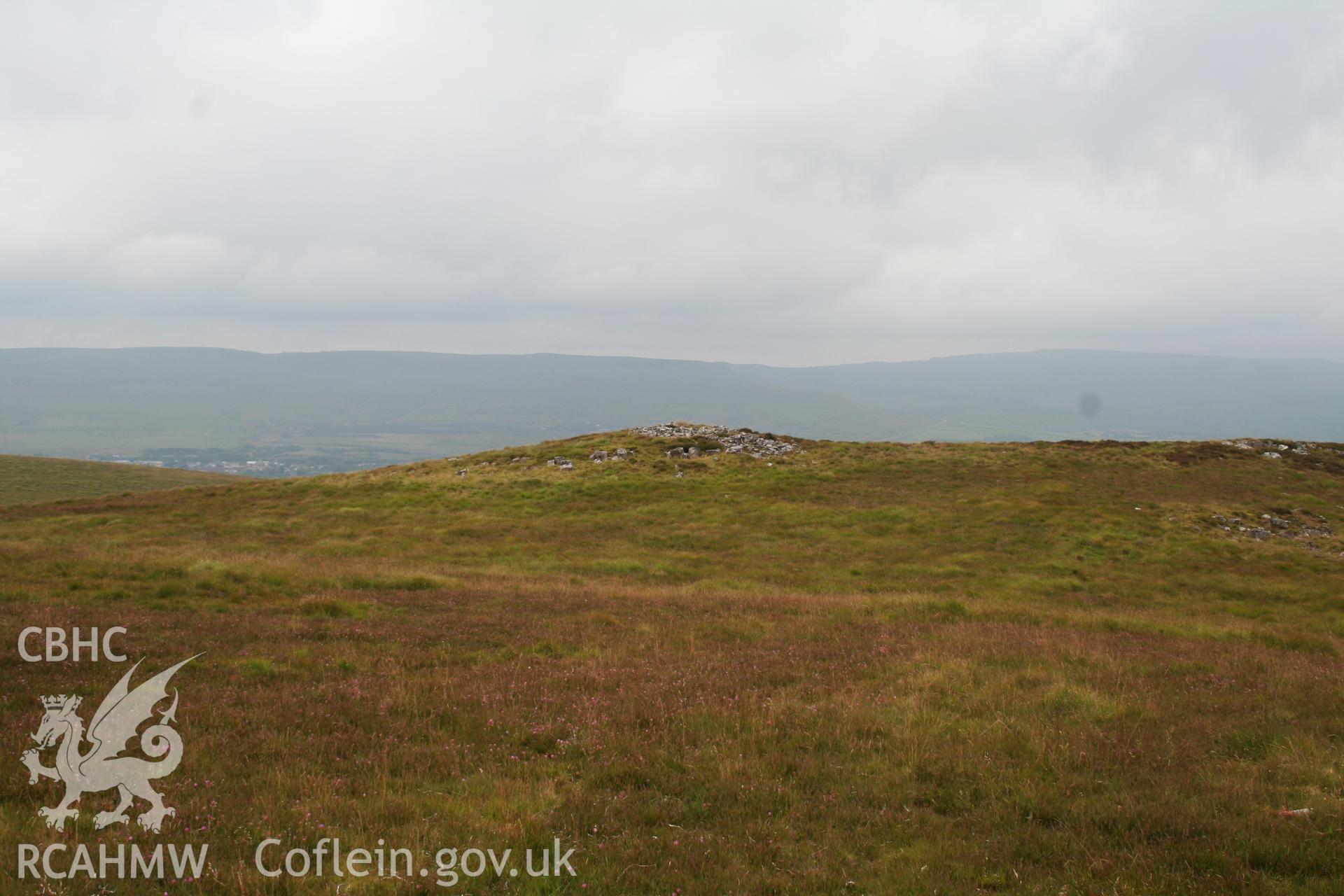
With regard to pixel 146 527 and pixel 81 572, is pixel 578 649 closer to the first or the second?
pixel 81 572

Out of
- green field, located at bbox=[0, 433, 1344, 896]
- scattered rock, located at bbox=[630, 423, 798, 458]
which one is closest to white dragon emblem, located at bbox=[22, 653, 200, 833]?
green field, located at bbox=[0, 433, 1344, 896]

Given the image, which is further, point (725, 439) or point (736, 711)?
point (725, 439)

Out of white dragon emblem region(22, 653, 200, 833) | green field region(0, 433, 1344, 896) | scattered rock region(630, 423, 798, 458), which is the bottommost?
green field region(0, 433, 1344, 896)

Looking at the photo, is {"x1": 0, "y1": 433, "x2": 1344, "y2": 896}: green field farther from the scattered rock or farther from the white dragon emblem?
the scattered rock

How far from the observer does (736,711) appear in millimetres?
10617

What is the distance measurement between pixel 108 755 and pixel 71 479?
255 feet

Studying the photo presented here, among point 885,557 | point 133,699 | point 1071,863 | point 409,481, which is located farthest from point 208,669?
point 409,481

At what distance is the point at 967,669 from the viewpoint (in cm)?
1327

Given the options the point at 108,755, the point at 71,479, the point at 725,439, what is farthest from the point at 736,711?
the point at 71,479

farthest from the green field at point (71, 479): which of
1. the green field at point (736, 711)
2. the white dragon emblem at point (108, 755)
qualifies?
the white dragon emblem at point (108, 755)

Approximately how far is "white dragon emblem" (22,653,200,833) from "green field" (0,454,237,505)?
59787mm

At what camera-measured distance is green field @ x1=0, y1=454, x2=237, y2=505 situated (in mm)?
59938

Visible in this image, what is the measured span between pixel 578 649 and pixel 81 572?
52.4 ft

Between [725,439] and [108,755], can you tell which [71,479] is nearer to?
[725,439]
